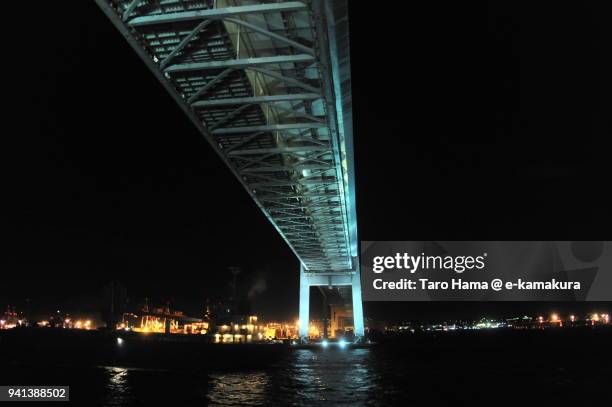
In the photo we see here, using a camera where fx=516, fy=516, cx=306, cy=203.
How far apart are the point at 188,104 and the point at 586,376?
23.8 meters

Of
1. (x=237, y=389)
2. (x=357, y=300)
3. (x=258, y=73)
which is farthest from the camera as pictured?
(x=357, y=300)

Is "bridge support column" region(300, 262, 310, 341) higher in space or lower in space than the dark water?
higher

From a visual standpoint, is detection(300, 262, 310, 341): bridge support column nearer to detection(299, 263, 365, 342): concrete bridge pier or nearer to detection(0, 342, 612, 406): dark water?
detection(299, 263, 365, 342): concrete bridge pier

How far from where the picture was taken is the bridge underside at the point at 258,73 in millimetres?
12922

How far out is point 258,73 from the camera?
1767cm

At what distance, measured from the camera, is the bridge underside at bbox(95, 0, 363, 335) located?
1292 cm

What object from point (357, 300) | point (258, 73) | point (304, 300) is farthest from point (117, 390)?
point (357, 300)

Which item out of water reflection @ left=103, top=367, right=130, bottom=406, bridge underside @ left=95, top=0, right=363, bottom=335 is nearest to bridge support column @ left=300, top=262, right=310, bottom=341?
bridge underside @ left=95, top=0, right=363, bottom=335

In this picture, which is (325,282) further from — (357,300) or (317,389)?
(317,389)

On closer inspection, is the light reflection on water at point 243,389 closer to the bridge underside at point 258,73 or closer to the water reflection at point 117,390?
the water reflection at point 117,390

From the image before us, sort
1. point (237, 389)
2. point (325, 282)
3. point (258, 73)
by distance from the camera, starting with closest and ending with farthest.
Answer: point (258, 73)
point (237, 389)
point (325, 282)

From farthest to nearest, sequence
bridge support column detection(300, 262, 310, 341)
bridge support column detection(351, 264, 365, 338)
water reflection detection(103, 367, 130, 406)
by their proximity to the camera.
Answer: bridge support column detection(351, 264, 365, 338)
bridge support column detection(300, 262, 310, 341)
water reflection detection(103, 367, 130, 406)

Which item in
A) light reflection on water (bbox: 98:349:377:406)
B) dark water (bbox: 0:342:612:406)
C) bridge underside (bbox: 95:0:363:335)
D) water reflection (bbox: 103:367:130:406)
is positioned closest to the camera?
bridge underside (bbox: 95:0:363:335)

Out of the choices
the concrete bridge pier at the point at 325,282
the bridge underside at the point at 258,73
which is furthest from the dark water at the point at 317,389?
the concrete bridge pier at the point at 325,282
